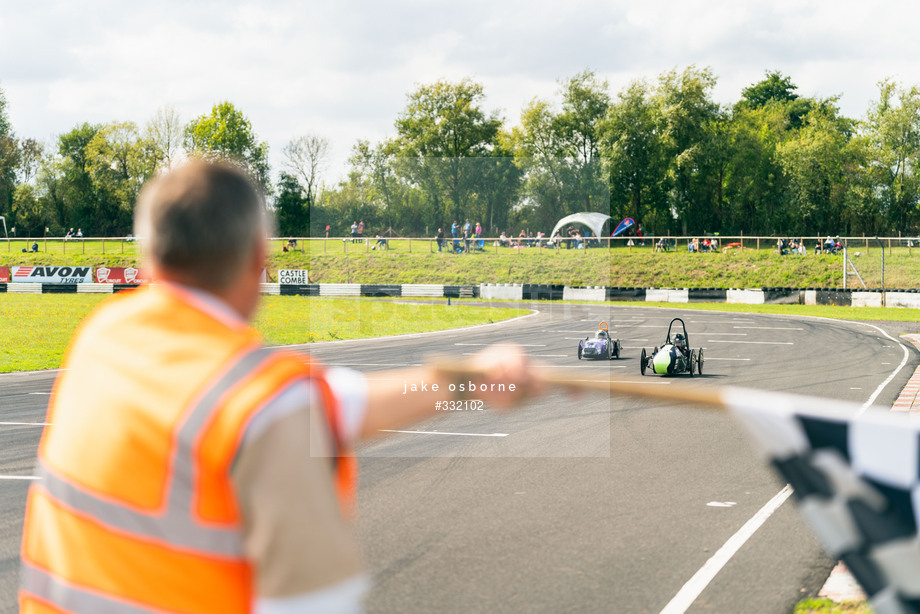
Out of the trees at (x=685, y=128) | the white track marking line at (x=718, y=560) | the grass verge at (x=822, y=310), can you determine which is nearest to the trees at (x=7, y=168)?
the trees at (x=685, y=128)

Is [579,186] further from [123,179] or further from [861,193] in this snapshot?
[123,179]

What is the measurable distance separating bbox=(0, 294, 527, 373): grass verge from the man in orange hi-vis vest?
50.2ft

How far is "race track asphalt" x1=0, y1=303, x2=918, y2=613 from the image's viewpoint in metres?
4.60

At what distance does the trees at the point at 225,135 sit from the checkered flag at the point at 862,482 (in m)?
83.8

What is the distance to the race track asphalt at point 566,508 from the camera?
4602 mm

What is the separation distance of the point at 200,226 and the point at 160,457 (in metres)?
0.40

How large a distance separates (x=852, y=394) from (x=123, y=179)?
86.8m

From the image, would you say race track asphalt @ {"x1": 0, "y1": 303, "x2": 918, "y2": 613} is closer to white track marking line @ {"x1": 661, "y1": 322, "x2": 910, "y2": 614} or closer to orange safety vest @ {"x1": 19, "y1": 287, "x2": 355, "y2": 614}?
white track marking line @ {"x1": 661, "y1": 322, "x2": 910, "y2": 614}

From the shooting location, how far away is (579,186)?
10.0 meters

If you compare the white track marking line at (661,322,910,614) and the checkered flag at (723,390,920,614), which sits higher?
the checkered flag at (723,390,920,614)

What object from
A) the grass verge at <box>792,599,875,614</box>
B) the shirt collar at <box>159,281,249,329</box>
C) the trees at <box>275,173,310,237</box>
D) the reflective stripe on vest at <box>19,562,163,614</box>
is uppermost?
the trees at <box>275,173,310,237</box>

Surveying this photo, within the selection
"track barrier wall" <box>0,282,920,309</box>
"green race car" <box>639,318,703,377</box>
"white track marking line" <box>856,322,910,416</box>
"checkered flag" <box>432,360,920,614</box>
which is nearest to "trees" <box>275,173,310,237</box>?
"green race car" <box>639,318,703,377</box>

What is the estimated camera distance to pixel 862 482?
1863 mm

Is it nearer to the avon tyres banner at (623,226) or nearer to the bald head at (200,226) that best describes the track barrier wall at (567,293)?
the avon tyres banner at (623,226)
